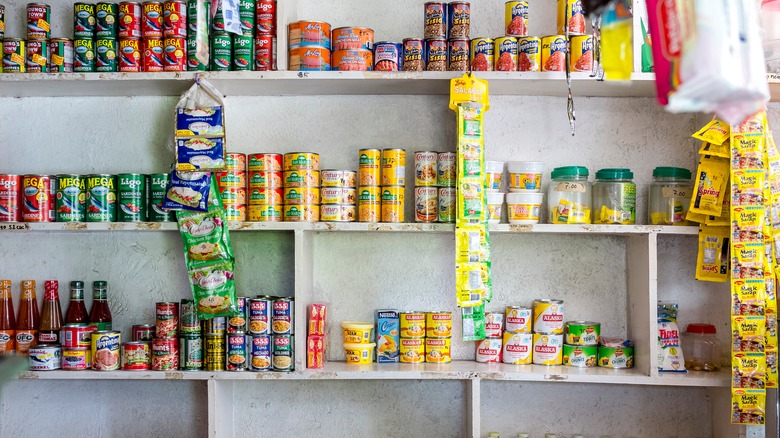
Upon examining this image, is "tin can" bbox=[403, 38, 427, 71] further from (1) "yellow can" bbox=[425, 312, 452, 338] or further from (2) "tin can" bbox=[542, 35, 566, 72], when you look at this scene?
(1) "yellow can" bbox=[425, 312, 452, 338]

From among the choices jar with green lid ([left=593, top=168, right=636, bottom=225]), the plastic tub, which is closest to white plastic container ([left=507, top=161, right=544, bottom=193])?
jar with green lid ([left=593, top=168, right=636, bottom=225])

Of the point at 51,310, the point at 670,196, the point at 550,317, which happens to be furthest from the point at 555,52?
the point at 51,310

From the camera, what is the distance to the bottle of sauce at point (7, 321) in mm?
2555

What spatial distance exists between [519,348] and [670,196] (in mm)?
667

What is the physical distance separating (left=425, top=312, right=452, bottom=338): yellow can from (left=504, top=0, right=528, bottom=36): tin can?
90 centimetres

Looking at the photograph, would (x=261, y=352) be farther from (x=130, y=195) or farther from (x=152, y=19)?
(x=152, y=19)

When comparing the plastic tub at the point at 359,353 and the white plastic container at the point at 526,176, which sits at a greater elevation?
the white plastic container at the point at 526,176

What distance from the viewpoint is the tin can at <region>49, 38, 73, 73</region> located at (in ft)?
8.34

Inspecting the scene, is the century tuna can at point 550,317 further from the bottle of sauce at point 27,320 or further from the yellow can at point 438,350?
the bottle of sauce at point 27,320

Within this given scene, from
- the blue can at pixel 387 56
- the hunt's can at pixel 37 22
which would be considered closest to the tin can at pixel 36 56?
the hunt's can at pixel 37 22

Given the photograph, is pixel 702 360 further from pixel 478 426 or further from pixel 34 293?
pixel 34 293

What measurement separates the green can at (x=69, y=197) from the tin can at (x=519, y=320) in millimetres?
1383

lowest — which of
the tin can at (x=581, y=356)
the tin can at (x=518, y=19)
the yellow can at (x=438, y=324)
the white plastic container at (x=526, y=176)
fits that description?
the tin can at (x=581, y=356)

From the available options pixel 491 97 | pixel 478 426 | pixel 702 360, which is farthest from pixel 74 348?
pixel 702 360
